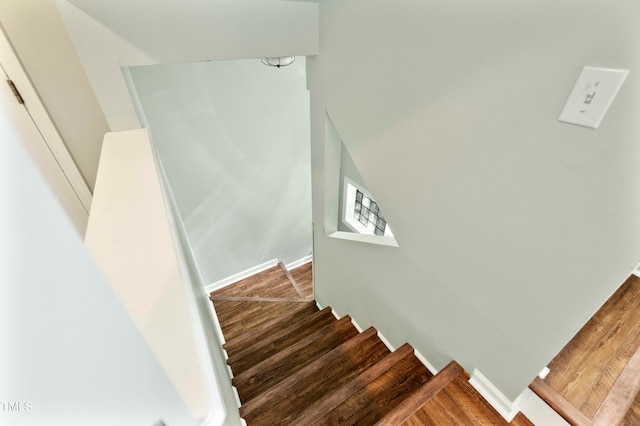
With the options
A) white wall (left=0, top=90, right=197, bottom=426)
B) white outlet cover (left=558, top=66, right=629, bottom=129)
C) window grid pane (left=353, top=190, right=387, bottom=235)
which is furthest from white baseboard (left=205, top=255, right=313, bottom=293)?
white outlet cover (left=558, top=66, right=629, bottom=129)

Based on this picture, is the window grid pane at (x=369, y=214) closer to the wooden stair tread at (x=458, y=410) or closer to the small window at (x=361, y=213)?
the small window at (x=361, y=213)

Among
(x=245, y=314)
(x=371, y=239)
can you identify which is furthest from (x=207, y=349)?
(x=245, y=314)

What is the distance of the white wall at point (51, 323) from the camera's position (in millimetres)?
193

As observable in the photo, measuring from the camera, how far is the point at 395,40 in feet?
3.98

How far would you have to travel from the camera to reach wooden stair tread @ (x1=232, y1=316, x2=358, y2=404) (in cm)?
201

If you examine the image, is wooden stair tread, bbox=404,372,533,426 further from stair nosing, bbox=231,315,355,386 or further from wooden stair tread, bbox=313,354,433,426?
stair nosing, bbox=231,315,355,386

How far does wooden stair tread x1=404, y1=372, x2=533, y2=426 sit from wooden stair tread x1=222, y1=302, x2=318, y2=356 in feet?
5.73

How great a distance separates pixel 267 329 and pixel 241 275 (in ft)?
4.43

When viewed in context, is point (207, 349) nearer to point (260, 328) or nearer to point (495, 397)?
point (495, 397)

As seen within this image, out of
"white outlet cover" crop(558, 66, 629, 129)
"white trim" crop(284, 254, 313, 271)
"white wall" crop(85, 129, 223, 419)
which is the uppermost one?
"white outlet cover" crop(558, 66, 629, 129)

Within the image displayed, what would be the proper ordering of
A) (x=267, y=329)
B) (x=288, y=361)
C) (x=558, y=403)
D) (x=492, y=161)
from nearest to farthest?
(x=492, y=161)
(x=558, y=403)
(x=288, y=361)
(x=267, y=329)

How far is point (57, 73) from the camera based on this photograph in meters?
1.47

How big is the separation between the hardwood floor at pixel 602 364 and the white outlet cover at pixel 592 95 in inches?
44.1

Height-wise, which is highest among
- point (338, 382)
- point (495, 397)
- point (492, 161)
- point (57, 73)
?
point (57, 73)
